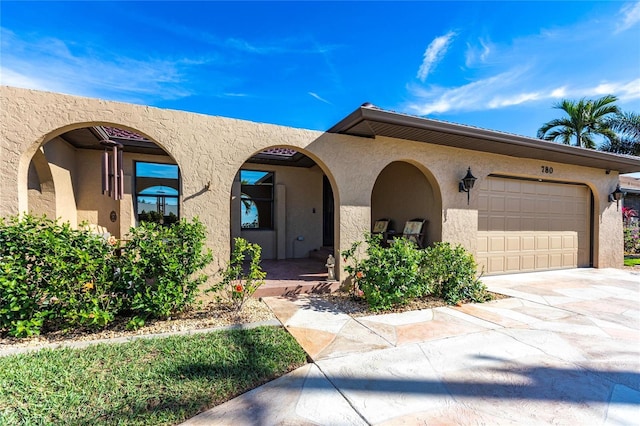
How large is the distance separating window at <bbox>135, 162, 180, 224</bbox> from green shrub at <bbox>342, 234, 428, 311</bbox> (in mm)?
6407

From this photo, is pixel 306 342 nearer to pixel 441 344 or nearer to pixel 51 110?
pixel 441 344

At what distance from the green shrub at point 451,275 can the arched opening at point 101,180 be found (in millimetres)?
6346

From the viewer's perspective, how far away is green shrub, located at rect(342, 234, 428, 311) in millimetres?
4785

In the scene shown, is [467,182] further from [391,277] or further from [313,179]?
[313,179]

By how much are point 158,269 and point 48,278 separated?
4.08 feet

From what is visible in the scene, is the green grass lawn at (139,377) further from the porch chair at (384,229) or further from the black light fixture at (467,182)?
the black light fixture at (467,182)

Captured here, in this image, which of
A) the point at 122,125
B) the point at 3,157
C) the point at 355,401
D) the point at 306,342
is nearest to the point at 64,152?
the point at 3,157

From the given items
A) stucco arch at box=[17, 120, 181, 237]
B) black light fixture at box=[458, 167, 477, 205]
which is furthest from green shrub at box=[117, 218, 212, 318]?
black light fixture at box=[458, 167, 477, 205]

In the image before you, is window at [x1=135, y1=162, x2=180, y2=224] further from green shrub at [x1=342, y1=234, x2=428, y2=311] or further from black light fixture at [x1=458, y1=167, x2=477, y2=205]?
black light fixture at [x1=458, y1=167, x2=477, y2=205]

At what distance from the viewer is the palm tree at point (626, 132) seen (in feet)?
47.2

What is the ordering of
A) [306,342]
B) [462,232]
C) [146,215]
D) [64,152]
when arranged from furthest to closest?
[146,215], [462,232], [64,152], [306,342]

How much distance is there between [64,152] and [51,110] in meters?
3.19

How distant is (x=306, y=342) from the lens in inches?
141

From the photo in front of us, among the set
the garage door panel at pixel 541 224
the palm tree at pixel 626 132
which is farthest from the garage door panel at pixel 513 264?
the palm tree at pixel 626 132
